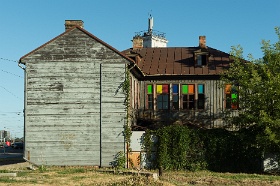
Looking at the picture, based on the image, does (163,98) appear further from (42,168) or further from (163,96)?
(42,168)

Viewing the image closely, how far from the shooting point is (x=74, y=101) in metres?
28.5

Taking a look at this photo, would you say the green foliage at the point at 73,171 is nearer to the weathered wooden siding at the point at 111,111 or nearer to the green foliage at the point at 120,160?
the weathered wooden siding at the point at 111,111

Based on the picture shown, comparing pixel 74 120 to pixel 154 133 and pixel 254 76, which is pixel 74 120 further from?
pixel 254 76

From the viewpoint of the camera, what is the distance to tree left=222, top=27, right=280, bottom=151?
2552cm

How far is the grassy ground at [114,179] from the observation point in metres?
19.6

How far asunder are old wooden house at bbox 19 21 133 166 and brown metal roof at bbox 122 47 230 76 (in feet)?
19.3

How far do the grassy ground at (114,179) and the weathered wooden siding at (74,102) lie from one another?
5.89 ft

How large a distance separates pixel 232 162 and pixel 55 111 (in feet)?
37.4

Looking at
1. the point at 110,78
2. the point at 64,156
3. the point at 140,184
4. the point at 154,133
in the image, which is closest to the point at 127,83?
the point at 110,78

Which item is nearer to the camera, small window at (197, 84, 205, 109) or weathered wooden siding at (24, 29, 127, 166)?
weathered wooden siding at (24, 29, 127, 166)

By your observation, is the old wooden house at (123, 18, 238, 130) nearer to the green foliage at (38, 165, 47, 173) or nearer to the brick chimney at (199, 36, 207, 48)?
the brick chimney at (199, 36, 207, 48)

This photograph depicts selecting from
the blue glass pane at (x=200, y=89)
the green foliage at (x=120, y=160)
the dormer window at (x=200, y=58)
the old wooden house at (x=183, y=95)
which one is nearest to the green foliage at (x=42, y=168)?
the green foliage at (x=120, y=160)

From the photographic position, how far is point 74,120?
28.5m

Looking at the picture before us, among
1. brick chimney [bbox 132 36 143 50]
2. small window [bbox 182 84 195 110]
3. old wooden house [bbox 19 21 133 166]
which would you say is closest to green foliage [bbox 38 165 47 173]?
old wooden house [bbox 19 21 133 166]
